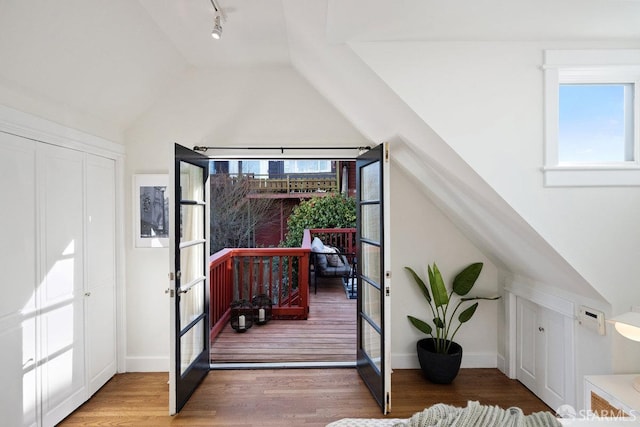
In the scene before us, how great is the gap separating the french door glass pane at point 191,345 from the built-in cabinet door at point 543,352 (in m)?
2.79

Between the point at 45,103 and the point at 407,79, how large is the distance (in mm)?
2386

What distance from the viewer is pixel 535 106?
1861 mm

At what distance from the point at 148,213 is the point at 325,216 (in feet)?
14.4

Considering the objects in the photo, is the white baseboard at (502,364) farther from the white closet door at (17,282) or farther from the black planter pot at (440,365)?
the white closet door at (17,282)

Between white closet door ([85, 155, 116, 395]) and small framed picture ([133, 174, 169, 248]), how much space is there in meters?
0.19

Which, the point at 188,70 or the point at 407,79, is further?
the point at 188,70

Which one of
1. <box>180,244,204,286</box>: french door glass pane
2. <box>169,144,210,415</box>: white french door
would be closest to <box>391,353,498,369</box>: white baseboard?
<box>169,144,210,415</box>: white french door

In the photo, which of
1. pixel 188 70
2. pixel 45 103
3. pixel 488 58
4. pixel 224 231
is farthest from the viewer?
pixel 224 231

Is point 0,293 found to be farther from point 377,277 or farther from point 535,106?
point 535,106

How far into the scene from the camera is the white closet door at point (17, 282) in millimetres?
1893

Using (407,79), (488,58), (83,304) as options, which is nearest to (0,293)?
(83,304)

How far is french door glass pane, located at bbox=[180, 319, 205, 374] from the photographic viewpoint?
2574 millimetres

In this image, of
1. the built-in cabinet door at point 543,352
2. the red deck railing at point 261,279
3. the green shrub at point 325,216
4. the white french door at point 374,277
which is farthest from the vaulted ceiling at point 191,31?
the green shrub at point 325,216

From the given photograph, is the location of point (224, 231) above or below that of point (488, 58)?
A: below
